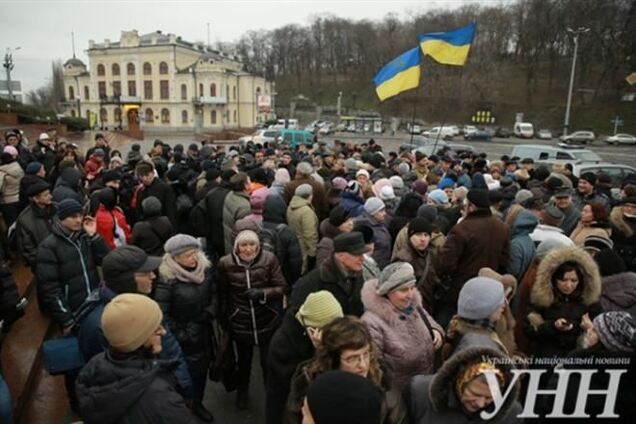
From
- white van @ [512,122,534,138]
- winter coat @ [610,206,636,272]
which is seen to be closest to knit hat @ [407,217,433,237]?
winter coat @ [610,206,636,272]

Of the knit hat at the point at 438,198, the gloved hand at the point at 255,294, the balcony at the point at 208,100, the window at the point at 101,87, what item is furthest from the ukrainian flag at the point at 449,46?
the window at the point at 101,87

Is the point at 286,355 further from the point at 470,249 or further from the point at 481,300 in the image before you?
the point at 470,249

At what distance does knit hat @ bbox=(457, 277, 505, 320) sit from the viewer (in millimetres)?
2818

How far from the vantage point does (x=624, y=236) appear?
5160 millimetres

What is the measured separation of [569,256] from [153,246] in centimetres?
403

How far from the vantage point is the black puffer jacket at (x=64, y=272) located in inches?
151

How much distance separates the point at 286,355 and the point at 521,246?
9.59ft

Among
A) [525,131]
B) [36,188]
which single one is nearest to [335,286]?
[36,188]

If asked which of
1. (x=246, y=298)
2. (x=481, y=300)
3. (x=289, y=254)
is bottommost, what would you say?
(x=246, y=298)

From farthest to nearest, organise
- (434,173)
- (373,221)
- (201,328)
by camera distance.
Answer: (434,173) → (373,221) → (201,328)

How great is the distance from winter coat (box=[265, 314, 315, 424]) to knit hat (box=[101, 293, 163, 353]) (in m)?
0.89

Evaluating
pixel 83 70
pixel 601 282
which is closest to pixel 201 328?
pixel 601 282

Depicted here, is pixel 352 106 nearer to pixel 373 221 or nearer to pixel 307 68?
pixel 307 68

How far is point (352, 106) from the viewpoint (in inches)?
3465
